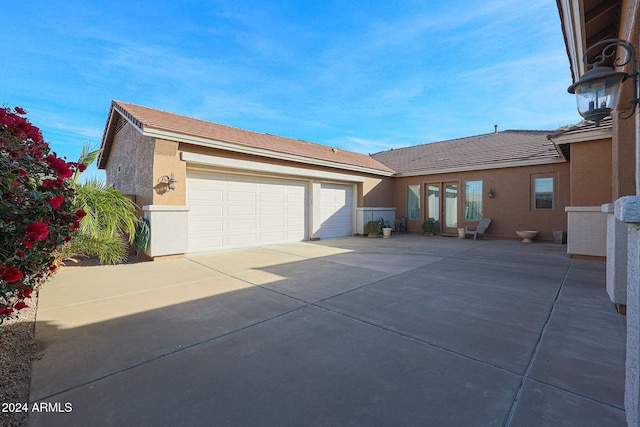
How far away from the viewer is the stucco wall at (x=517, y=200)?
10.3 metres

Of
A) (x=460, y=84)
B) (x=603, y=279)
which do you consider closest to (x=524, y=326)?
(x=603, y=279)

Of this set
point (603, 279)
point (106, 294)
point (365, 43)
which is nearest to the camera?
point (106, 294)

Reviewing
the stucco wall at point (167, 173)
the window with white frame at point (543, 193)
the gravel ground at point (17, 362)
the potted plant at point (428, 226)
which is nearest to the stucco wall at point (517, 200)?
the window with white frame at point (543, 193)

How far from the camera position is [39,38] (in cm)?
758

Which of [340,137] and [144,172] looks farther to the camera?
[340,137]

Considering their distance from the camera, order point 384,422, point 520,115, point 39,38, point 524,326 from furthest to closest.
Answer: point 520,115
point 39,38
point 524,326
point 384,422

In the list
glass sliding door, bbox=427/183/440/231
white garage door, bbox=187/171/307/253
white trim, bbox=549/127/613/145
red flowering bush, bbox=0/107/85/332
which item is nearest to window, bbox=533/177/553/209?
white trim, bbox=549/127/613/145

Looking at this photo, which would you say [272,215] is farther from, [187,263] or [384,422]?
[384,422]

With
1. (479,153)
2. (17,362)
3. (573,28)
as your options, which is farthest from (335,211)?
(17,362)

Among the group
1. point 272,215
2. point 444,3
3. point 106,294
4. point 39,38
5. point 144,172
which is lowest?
point 106,294

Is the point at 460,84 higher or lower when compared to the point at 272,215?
higher

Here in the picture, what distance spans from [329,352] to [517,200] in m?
12.0

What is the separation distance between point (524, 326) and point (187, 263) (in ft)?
21.7

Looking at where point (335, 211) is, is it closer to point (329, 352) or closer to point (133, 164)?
point (133, 164)
